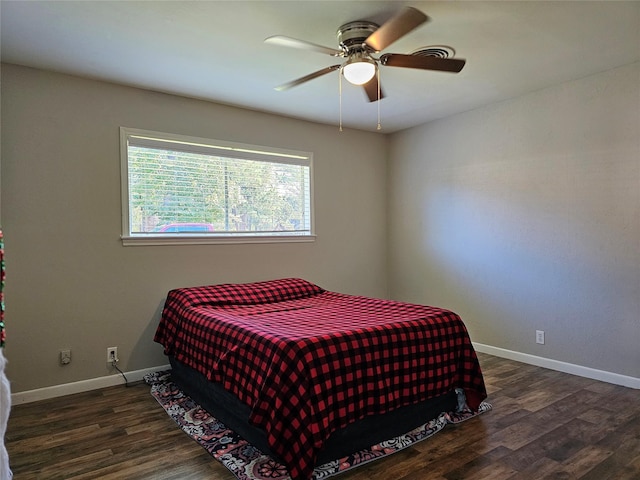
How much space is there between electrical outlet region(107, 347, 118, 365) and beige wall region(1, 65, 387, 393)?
4cm

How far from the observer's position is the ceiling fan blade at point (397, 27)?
1894 millimetres

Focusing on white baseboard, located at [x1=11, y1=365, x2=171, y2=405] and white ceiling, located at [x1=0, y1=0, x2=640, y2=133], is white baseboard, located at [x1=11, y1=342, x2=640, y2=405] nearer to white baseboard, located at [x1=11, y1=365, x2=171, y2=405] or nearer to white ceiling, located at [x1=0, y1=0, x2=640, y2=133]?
white baseboard, located at [x1=11, y1=365, x2=171, y2=405]

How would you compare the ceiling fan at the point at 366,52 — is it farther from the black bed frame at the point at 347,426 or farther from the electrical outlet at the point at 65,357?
the electrical outlet at the point at 65,357

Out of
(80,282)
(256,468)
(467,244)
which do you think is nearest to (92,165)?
(80,282)

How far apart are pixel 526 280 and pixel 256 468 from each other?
9.30 feet

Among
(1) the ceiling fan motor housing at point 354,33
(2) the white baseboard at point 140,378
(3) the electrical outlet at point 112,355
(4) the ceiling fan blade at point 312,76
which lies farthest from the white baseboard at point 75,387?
(1) the ceiling fan motor housing at point 354,33

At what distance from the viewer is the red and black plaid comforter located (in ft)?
6.54

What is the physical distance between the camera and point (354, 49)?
240 centimetres

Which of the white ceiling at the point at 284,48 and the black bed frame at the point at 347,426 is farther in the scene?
the white ceiling at the point at 284,48

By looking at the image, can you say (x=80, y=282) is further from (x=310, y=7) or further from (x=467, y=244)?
(x=467, y=244)

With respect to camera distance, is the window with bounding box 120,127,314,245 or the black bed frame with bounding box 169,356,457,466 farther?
the window with bounding box 120,127,314,245

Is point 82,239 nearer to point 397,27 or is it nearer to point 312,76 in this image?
point 312,76

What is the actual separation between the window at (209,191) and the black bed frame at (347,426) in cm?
137

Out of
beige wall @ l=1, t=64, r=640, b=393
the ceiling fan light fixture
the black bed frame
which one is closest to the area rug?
the black bed frame
